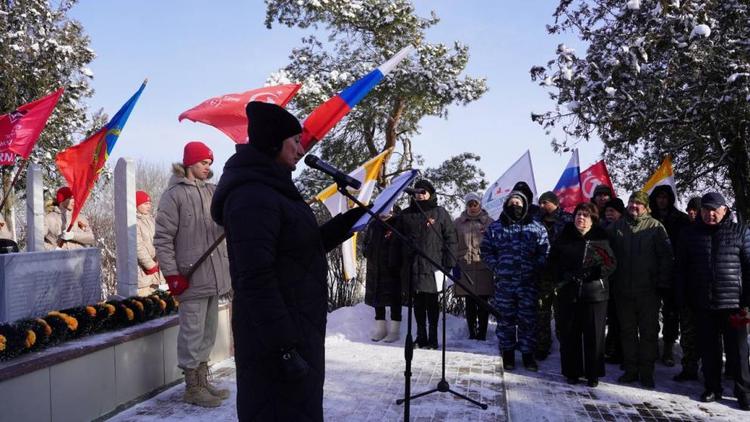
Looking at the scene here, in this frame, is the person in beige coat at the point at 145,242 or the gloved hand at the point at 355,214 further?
the person in beige coat at the point at 145,242

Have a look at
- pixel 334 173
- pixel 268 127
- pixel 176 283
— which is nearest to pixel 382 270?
pixel 176 283

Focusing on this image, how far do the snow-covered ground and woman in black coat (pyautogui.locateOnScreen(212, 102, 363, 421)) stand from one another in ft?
7.95

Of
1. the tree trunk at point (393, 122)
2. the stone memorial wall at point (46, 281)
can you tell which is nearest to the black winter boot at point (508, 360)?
the stone memorial wall at point (46, 281)

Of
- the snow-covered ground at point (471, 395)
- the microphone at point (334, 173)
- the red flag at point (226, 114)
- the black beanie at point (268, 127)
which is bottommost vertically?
the snow-covered ground at point (471, 395)

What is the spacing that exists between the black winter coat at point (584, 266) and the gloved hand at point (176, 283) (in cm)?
364

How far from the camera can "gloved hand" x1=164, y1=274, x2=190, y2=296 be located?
4738mm

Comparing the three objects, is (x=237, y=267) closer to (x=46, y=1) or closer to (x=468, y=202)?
(x=468, y=202)

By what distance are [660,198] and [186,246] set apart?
17.8 ft

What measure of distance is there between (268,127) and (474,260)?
6271mm

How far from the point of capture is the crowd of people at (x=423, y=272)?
255 cm

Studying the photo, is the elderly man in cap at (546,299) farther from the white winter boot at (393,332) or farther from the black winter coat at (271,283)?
the black winter coat at (271,283)

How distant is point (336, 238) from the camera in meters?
2.92

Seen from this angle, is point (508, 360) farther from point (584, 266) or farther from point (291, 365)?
point (291, 365)

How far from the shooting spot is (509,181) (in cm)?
923
